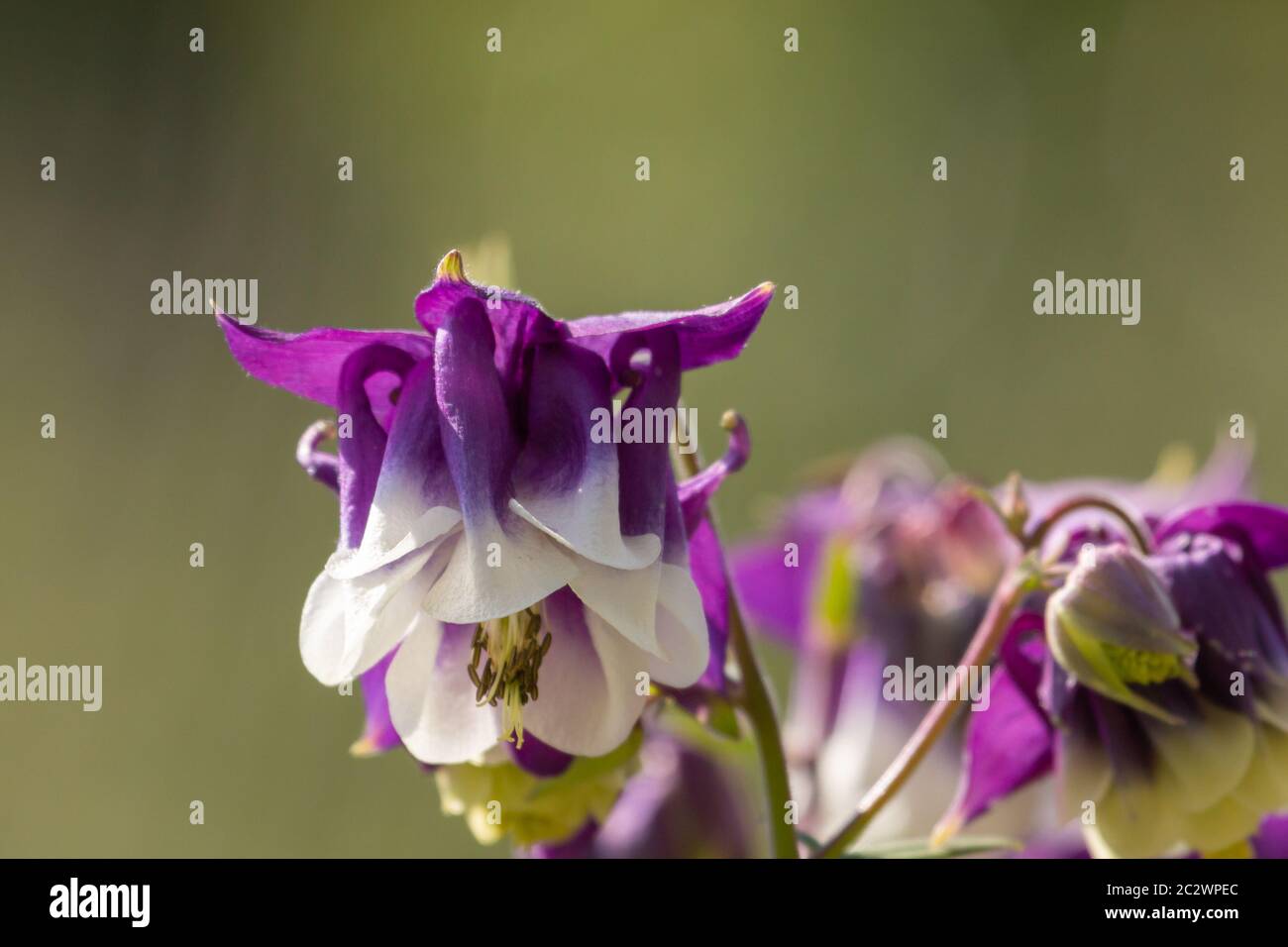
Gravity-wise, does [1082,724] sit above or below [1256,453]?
below

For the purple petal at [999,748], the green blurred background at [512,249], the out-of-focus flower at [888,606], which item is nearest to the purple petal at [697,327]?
the purple petal at [999,748]

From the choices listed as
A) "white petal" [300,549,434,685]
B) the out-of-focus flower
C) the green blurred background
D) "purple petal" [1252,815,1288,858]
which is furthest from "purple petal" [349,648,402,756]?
the green blurred background
